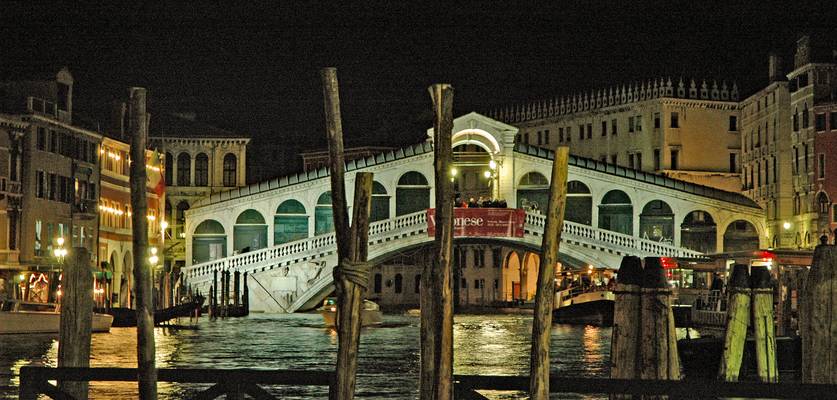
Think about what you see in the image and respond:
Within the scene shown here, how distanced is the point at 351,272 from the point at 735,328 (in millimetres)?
5266

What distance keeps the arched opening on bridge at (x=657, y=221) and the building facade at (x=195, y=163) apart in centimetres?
1536

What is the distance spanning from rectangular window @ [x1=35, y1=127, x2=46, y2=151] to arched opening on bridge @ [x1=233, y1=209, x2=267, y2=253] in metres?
11.0

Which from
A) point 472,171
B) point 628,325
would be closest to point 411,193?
point 472,171

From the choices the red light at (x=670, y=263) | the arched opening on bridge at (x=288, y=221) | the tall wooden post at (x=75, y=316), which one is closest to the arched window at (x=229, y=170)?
the arched opening on bridge at (x=288, y=221)

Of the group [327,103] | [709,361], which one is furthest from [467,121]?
[327,103]

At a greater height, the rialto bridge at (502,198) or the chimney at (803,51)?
the chimney at (803,51)

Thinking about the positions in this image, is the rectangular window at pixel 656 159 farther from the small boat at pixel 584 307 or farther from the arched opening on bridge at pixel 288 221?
the small boat at pixel 584 307

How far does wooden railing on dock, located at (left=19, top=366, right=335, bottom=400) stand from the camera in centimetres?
867

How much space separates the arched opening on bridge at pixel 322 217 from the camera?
161 feet

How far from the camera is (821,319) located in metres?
10.2

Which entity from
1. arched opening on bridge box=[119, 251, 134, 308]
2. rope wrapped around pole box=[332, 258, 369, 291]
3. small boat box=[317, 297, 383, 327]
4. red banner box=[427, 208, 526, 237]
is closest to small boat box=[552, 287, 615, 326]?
red banner box=[427, 208, 526, 237]

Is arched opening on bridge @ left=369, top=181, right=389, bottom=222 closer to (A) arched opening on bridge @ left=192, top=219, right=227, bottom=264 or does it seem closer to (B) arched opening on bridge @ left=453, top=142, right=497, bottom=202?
(B) arched opening on bridge @ left=453, top=142, right=497, bottom=202

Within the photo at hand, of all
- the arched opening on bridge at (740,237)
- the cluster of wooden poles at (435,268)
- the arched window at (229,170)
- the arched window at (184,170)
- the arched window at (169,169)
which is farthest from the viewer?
the arched window at (229,170)

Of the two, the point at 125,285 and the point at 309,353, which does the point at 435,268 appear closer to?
the point at 309,353
